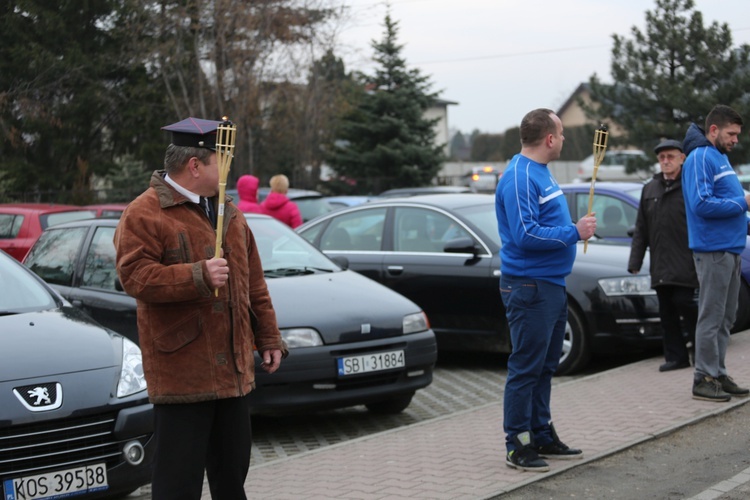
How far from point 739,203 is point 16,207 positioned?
9.88m

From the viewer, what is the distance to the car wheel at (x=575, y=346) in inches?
346

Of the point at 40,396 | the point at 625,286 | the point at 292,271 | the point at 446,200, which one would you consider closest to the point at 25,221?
the point at 446,200

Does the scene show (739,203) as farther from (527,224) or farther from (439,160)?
(439,160)

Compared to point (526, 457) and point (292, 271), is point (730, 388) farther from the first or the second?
point (292, 271)

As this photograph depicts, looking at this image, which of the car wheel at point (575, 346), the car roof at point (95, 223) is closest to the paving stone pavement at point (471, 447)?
the car wheel at point (575, 346)

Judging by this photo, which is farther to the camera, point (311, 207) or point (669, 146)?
point (311, 207)

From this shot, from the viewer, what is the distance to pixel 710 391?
716cm

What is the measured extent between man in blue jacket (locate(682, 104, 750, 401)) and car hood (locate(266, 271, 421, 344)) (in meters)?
2.04

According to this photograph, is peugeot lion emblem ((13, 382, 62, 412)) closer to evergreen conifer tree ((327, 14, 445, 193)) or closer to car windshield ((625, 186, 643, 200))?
car windshield ((625, 186, 643, 200))

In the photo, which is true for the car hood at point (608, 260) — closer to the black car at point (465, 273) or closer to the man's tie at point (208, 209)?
the black car at point (465, 273)

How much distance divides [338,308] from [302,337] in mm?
426

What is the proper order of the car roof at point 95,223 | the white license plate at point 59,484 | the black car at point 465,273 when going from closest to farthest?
the white license plate at point 59,484, the car roof at point 95,223, the black car at point 465,273

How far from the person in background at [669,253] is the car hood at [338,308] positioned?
204 cm

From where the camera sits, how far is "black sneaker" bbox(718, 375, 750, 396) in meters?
7.21
